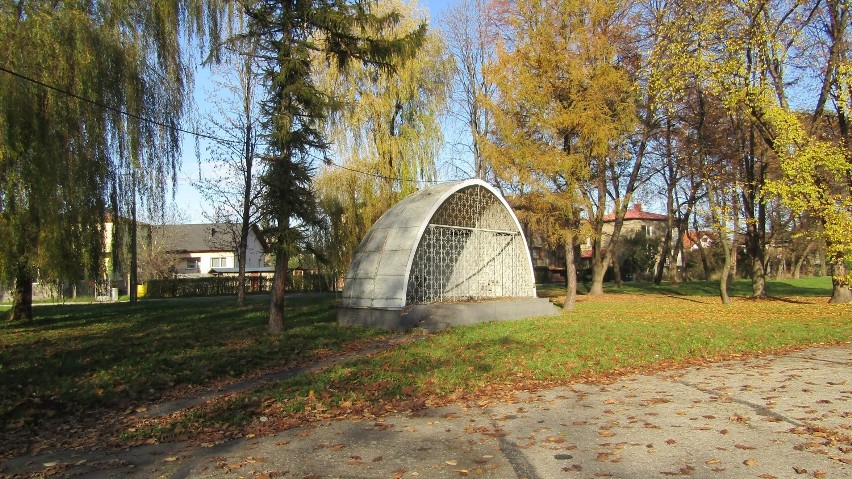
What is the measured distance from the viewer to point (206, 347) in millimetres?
13172

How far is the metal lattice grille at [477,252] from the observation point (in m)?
19.5

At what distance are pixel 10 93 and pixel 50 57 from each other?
1353 millimetres

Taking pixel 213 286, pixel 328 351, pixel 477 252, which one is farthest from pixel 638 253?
pixel 328 351

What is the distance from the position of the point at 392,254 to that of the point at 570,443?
1140 cm

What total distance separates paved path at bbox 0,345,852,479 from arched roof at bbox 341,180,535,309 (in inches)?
338

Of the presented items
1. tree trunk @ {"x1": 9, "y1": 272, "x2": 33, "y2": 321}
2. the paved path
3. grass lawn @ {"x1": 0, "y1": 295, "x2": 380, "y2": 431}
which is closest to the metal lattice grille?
grass lawn @ {"x1": 0, "y1": 295, "x2": 380, "y2": 431}

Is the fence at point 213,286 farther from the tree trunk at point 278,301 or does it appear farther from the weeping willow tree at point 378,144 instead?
the tree trunk at point 278,301

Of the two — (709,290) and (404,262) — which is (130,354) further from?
(709,290)

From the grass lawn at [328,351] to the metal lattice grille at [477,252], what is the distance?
2.62 meters

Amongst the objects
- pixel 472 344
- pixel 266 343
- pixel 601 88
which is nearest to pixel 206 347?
pixel 266 343

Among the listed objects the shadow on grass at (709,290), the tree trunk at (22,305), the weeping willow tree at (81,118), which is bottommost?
the shadow on grass at (709,290)

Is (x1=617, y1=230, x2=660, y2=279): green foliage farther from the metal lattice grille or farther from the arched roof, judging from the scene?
the arched roof

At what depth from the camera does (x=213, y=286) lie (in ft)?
141

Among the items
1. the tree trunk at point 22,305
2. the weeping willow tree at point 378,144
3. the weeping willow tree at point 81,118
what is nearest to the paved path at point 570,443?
the weeping willow tree at point 81,118
